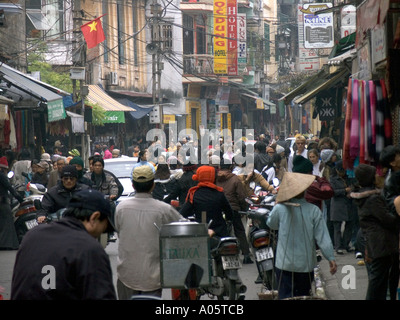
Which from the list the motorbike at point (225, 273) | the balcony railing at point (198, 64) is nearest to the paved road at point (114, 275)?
the motorbike at point (225, 273)

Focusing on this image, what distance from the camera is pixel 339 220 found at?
12688mm

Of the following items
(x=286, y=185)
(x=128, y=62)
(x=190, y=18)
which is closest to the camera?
(x=286, y=185)

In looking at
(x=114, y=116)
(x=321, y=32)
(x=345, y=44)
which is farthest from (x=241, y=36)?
(x=345, y=44)

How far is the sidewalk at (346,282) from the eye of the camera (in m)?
9.70

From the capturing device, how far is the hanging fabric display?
32.3 feet

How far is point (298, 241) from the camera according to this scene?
24.2ft

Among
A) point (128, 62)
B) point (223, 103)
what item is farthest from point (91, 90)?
point (223, 103)

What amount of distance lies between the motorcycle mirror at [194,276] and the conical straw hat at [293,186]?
108 centimetres

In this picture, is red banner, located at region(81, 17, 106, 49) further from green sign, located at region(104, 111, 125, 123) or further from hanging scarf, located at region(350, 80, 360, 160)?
hanging scarf, located at region(350, 80, 360, 160)

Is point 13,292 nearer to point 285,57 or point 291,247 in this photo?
point 291,247

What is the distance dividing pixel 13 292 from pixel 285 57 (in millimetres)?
63668

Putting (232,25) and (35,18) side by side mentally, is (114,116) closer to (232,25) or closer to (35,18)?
(35,18)

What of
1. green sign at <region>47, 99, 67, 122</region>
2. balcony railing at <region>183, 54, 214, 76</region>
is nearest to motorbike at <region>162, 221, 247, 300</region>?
green sign at <region>47, 99, 67, 122</region>

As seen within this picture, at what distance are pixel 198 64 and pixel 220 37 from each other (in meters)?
2.95
